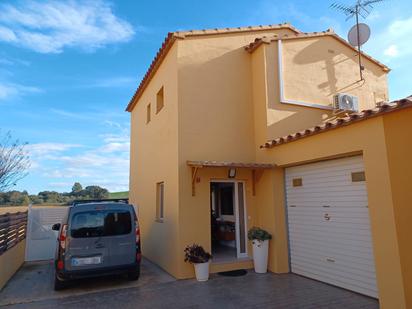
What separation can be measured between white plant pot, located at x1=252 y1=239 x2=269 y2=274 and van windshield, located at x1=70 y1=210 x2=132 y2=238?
130 inches

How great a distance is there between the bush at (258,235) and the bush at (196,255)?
1.33m

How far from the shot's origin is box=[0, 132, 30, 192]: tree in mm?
13837

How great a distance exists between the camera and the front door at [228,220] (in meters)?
8.37

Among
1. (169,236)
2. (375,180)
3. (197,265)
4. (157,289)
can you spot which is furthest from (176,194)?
(375,180)

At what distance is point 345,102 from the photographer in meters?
9.20

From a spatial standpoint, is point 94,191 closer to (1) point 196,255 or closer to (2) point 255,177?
(2) point 255,177

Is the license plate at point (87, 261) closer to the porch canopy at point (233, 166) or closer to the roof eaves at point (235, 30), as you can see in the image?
the porch canopy at point (233, 166)

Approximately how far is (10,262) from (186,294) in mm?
5012

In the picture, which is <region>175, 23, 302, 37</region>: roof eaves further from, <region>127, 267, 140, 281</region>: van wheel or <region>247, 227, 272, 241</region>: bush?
<region>127, 267, 140, 281</region>: van wheel

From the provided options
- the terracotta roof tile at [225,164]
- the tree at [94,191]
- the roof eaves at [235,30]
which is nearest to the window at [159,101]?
the roof eaves at [235,30]

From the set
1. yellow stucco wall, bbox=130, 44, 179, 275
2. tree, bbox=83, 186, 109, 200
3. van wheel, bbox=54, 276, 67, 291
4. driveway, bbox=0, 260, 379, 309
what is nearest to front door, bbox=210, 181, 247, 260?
driveway, bbox=0, 260, 379, 309

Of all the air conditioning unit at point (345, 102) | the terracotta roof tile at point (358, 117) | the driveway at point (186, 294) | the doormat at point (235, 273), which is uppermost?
the air conditioning unit at point (345, 102)

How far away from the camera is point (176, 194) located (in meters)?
7.65

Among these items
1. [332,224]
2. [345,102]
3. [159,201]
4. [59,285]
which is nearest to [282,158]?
[332,224]
